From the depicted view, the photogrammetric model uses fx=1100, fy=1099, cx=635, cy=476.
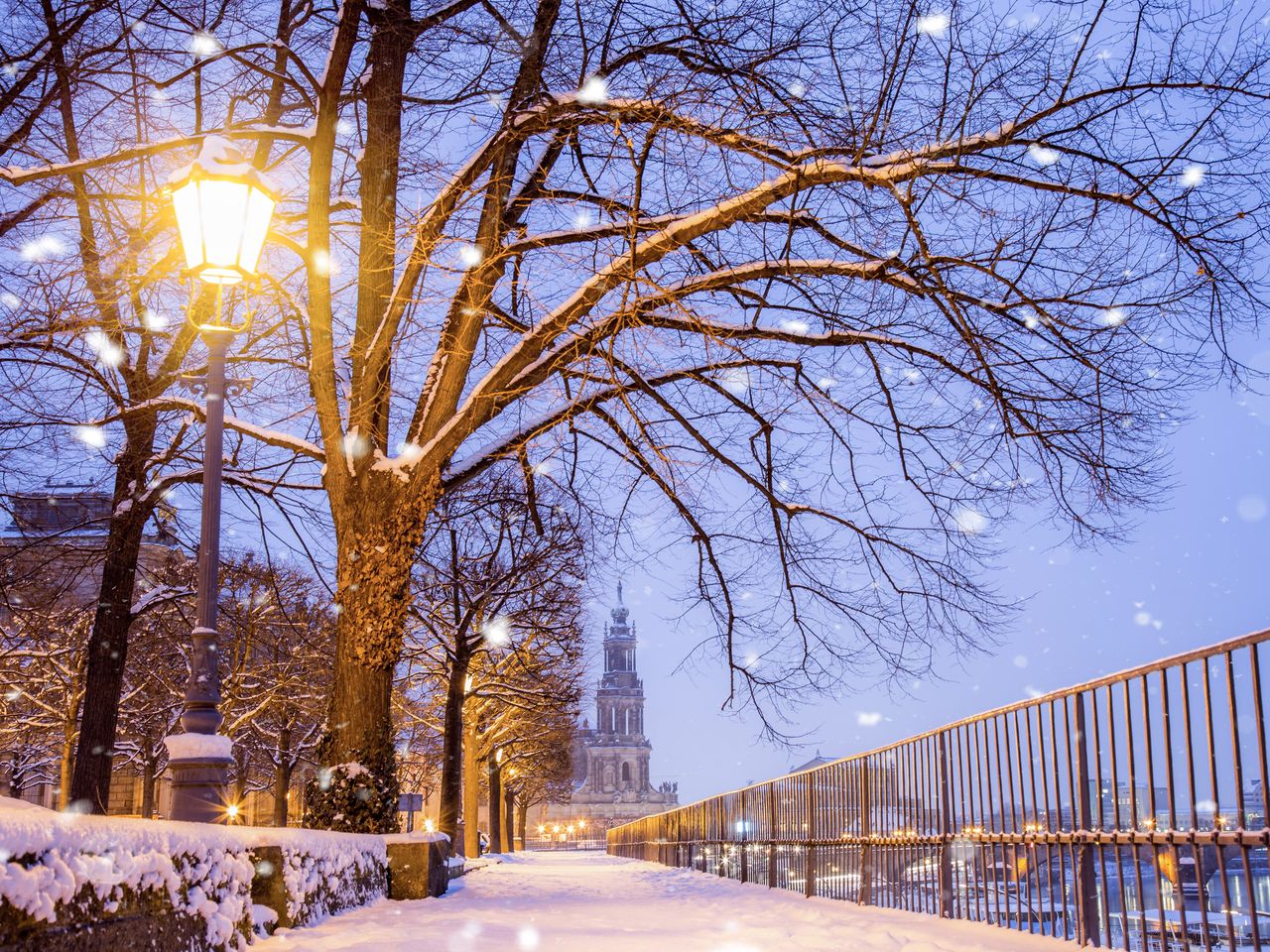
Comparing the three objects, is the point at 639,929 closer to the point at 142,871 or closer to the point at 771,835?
the point at 142,871

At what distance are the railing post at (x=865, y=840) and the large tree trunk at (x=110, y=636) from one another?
373 inches

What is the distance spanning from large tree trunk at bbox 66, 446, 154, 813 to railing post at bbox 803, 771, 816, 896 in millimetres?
8853

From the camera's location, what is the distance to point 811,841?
12.9 metres

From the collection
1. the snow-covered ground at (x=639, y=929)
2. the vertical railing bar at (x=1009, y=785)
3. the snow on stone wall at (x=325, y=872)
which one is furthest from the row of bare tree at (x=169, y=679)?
the vertical railing bar at (x=1009, y=785)

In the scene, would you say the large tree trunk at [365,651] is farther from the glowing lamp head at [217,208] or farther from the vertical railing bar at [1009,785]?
the vertical railing bar at [1009,785]

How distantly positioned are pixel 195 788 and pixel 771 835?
10.3m

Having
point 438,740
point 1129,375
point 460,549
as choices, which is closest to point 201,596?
point 1129,375

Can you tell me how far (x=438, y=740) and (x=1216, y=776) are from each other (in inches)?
1966

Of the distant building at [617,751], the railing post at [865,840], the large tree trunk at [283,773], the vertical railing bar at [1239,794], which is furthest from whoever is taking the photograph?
the distant building at [617,751]

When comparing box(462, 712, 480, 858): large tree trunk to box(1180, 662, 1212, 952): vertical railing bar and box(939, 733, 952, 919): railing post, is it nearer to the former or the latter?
box(939, 733, 952, 919): railing post

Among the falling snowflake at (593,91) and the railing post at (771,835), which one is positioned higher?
the falling snowflake at (593,91)

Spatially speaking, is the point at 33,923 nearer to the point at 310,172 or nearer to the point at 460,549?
the point at 310,172

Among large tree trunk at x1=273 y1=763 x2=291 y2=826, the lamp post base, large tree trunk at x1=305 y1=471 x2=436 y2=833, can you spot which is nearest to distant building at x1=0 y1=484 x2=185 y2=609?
large tree trunk at x1=305 y1=471 x2=436 y2=833

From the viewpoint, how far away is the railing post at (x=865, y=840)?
1078 cm
